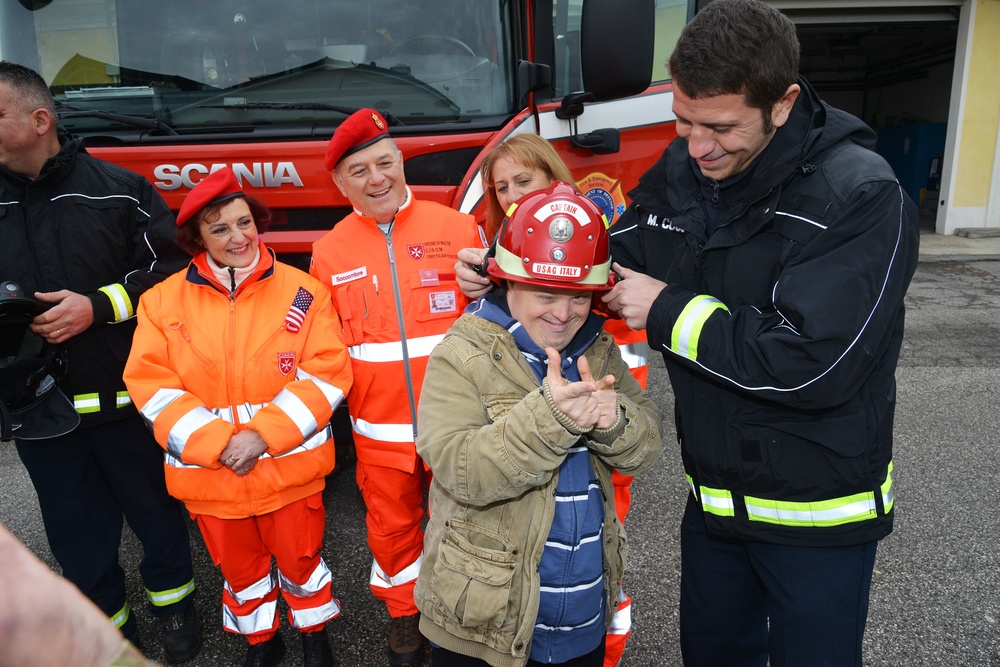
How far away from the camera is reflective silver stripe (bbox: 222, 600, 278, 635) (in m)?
2.60

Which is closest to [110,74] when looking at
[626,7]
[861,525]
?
[626,7]

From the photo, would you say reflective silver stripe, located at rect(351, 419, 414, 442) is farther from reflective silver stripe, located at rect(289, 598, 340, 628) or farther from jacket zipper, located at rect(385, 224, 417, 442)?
reflective silver stripe, located at rect(289, 598, 340, 628)

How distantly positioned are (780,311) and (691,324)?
0.19 meters

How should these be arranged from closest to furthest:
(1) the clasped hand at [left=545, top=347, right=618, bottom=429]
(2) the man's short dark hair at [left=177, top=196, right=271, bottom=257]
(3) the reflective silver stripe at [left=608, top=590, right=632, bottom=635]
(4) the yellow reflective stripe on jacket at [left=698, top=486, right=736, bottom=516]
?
(1) the clasped hand at [left=545, top=347, right=618, bottom=429] < (4) the yellow reflective stripe on jacket at [left=698, top=486, right=736, bottom=516] < (3) the reflective silver stripe at [left=608, top=590, right=632, bottom=635] < (2) the man's short dark hair at [left=177, top=196, right=271, bottom=257]

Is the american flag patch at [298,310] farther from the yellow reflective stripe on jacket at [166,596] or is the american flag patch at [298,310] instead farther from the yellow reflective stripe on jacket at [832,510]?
the yellow reflective stripe on jacket at [832,510]

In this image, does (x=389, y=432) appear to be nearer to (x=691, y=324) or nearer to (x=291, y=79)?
(x=691, y=324)

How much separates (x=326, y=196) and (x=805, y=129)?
6.55 feet

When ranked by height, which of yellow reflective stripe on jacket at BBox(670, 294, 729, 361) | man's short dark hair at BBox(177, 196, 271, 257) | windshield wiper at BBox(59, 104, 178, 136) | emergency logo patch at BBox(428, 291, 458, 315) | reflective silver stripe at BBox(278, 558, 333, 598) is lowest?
reflective silver stripe at BBox(278, 558, 333, 598)

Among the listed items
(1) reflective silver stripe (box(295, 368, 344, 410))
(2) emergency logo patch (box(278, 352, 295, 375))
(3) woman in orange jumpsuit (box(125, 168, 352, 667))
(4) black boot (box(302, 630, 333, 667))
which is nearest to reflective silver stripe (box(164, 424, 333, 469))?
(3) woman in orange jumpsuit (box(125, 168, 352, 667))

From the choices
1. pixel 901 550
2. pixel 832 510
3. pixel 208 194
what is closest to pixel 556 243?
pixel 832 510

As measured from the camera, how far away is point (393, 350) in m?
2.57

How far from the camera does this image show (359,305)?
2576mm

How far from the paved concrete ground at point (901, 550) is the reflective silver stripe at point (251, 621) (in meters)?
0.23

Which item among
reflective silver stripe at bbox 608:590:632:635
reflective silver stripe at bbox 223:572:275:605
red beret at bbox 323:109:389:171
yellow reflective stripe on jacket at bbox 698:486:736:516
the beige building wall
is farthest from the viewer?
the beige building wall
